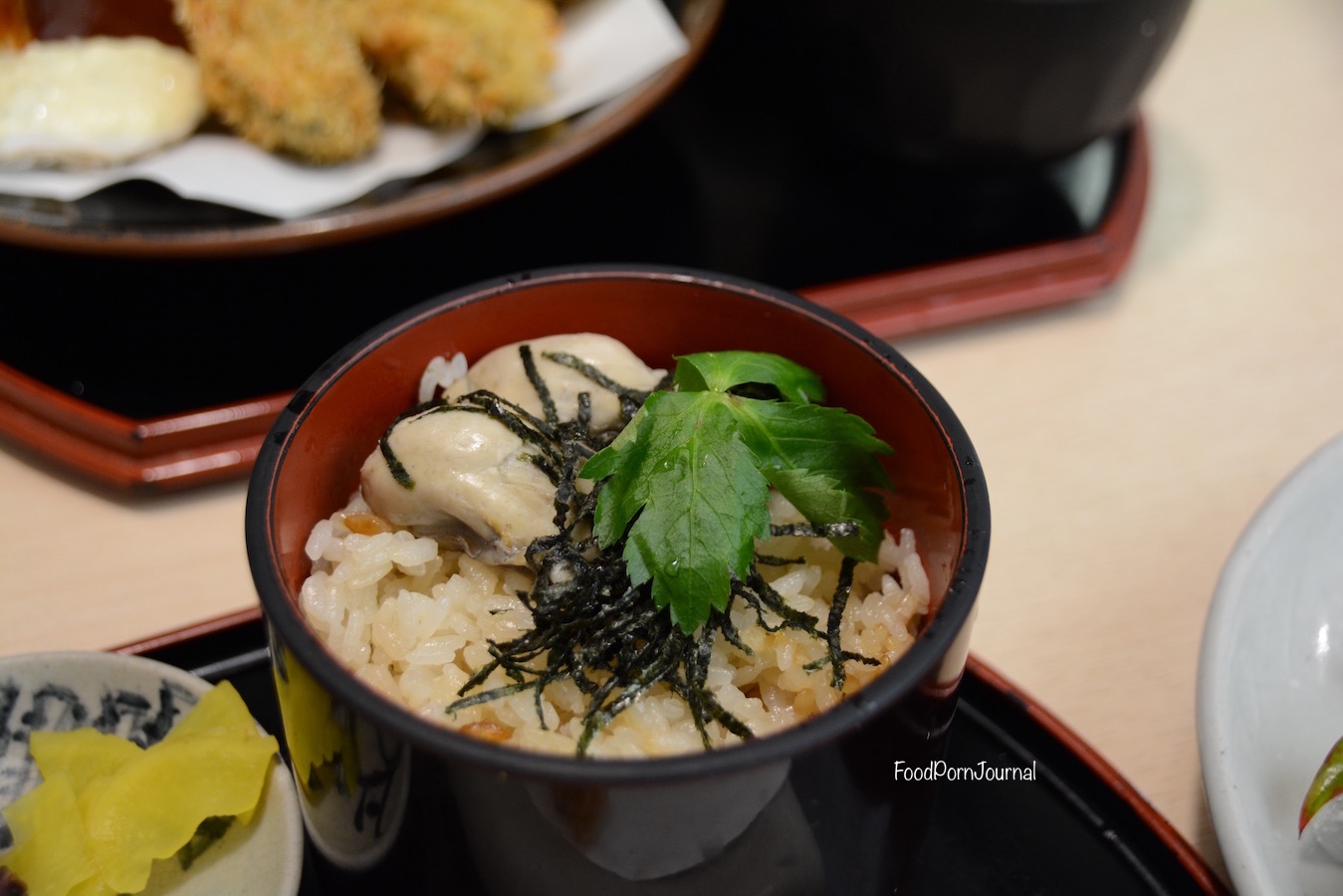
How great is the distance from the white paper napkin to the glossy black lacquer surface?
0.32ft

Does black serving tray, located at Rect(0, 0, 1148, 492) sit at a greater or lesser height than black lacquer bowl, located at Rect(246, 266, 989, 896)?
lesser

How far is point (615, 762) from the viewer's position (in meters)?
0.60

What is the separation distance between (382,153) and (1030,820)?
4.60 feet

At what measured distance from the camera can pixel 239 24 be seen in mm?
1802

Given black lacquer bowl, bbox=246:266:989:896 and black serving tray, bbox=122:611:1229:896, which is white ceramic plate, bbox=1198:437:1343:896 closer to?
black serving tray, bbox=122:611:1229:896

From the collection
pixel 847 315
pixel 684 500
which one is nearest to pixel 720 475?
pixel 684 500

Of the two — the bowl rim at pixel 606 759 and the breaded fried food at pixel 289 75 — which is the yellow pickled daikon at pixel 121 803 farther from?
the breaded fried food at pixel 289 75

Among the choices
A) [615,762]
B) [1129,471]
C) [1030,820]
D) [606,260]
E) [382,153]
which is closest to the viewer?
[615,762]

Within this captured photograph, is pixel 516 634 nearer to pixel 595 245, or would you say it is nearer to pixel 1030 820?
pixel 1030 820

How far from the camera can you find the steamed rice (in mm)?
782

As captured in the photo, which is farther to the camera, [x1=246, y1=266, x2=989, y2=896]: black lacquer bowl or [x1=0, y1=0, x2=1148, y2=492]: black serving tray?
[x1=0, y1=0, x2=1148, y2=492]: black serving tray

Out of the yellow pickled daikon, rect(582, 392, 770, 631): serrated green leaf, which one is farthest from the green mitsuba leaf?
the yellow pickled daikon

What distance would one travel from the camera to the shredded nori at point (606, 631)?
0.78 meters

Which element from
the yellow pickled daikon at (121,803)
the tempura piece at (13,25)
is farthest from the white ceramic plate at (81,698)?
the tempura piece at (13,25)
